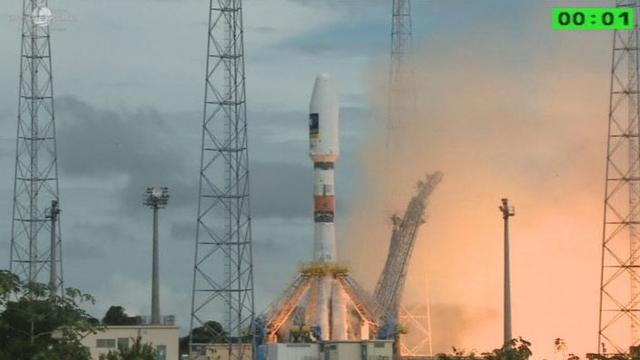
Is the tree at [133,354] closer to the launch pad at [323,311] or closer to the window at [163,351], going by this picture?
the window at [163,351]

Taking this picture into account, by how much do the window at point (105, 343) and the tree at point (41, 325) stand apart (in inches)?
1772

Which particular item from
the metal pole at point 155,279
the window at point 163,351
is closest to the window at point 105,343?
the window at point 163,351

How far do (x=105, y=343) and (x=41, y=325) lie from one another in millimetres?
46655

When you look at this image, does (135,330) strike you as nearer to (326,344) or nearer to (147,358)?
(326,344)

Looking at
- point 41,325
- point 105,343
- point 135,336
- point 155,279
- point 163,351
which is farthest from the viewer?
point 155,279

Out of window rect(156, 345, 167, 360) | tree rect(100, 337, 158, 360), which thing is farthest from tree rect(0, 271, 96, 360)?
window rect(156, 345, 167, 360)

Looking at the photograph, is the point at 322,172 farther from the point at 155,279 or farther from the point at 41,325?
the point at 41,325

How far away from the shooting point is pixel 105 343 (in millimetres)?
117562

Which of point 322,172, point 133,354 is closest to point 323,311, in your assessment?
point 322,172

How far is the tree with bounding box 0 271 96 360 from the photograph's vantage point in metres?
67.9

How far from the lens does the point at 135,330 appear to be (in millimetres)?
117312

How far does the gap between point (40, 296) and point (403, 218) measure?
308ft

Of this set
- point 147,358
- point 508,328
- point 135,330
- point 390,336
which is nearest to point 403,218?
point 390,336

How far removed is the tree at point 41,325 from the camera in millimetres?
67938
